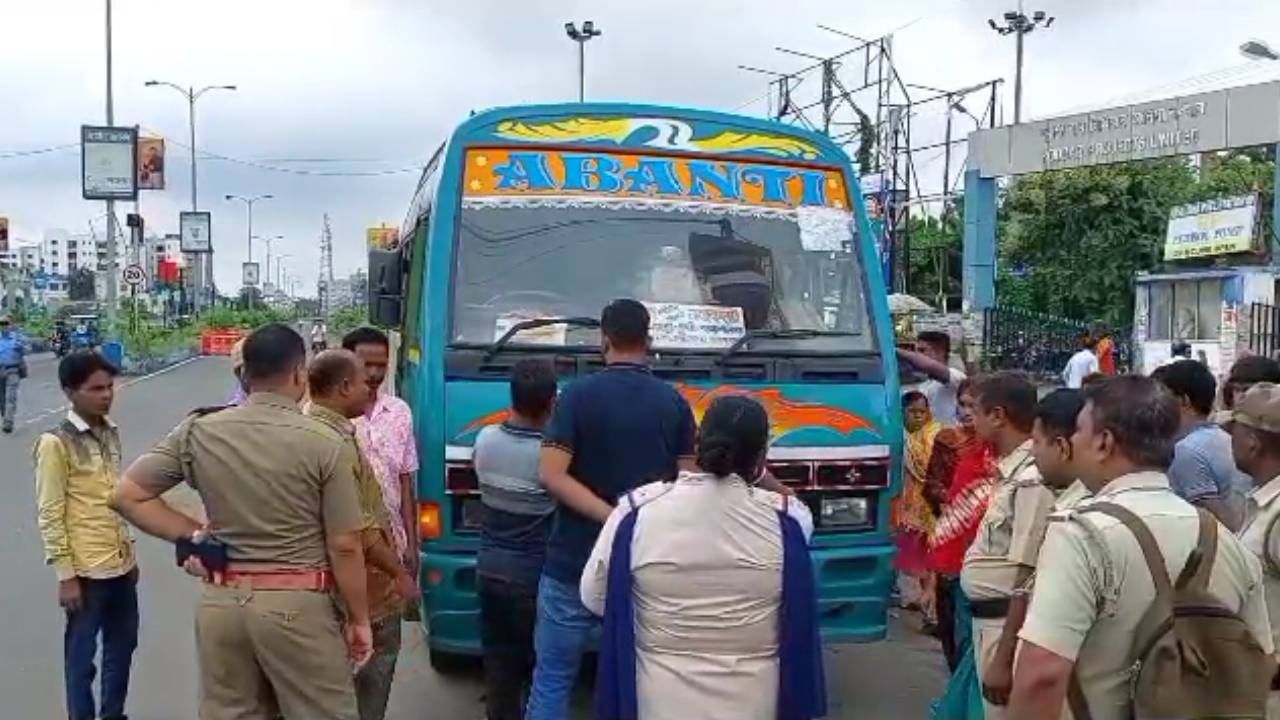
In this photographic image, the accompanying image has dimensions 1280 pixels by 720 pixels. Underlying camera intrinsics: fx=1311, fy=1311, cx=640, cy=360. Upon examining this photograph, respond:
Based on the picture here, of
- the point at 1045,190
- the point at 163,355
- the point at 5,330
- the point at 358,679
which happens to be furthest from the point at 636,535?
the point at 163,355

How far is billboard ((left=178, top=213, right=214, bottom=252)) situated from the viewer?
182ft

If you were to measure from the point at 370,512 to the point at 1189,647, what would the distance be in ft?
8.11

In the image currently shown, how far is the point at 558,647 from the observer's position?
171 inches

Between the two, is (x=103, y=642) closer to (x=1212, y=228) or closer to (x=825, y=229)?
(x=825, y=229)

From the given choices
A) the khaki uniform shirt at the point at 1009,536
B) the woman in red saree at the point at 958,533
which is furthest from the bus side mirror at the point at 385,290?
the khaki uniform shirt at the point at 1009,536

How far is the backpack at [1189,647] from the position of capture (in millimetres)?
2635

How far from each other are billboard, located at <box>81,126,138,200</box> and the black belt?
3372 centimetres

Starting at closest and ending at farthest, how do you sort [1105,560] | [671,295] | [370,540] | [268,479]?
[1105,560] < [268,479] < [370,540] < [671,295]

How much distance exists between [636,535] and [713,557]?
20 centimetres

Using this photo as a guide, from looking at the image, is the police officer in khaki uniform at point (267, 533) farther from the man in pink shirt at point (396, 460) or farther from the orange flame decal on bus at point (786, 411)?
the orange flame decal on bus at point (786, 411)

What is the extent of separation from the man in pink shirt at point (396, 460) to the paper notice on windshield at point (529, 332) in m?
0.56

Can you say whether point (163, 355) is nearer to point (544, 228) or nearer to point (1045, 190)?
point (1045, 190)

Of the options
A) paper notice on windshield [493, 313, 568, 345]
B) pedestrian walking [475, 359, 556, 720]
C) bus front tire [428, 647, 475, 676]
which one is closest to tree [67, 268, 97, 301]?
bus front tire [428, 647, 475, 676]

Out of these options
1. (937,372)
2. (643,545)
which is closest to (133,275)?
(937,372)
